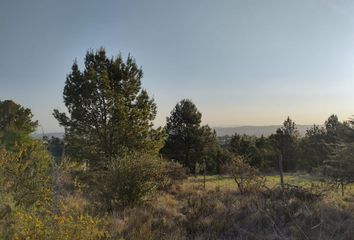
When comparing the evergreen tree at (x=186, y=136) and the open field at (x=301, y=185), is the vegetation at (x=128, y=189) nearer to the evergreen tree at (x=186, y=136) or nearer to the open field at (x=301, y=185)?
the open field at (x=301, y=185)

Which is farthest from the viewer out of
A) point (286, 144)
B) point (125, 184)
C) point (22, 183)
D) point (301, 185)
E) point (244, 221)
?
point (286, 144)

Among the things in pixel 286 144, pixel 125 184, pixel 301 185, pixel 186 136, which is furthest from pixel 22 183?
pixel 286 144

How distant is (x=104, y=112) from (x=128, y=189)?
10310mm

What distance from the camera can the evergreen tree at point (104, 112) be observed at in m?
20.8

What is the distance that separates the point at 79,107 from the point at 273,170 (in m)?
30.7

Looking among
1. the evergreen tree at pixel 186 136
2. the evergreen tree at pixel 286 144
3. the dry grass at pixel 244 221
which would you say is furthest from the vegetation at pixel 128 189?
the evergreen tree at pixel 286 144

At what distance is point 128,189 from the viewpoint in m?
11.4

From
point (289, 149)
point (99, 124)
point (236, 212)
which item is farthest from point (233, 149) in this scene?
point (236, 212)

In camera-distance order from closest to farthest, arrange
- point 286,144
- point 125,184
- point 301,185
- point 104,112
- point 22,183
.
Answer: point 22,183 → point 125,184 → point 301,185 → point 104,112 → point 286,144

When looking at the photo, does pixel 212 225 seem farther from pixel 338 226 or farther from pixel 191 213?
pixel 338 226

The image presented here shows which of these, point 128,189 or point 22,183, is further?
point 128,189

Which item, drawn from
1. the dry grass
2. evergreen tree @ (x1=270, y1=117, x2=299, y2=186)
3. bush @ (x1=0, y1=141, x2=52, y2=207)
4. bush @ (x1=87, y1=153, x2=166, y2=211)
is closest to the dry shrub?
the dry grass

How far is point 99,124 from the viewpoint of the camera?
21.2m

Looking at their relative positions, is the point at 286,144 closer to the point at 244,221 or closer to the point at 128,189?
the point at 128,189
